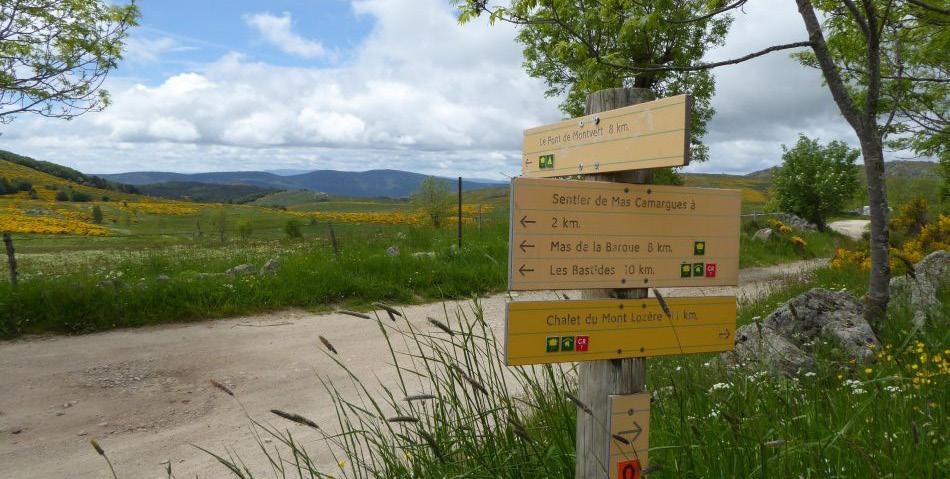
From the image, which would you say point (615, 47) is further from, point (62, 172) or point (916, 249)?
point (62, 172)

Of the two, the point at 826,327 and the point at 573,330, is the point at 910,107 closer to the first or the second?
the point at 826,327

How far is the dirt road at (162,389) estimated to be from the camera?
15.8 feet

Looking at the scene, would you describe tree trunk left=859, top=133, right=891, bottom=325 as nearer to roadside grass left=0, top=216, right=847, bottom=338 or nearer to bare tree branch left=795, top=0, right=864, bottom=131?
bare tree branch left=795, top=0, right=864, bottom=131

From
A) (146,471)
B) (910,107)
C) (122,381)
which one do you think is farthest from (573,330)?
(910,107)

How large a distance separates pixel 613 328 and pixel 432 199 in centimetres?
2853

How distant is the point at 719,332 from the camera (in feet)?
8.74

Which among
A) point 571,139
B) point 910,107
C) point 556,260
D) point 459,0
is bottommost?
point 556,260

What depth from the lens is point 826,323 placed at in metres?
5.66

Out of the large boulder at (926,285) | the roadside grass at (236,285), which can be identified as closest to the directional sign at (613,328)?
the large boulder at (926,285)

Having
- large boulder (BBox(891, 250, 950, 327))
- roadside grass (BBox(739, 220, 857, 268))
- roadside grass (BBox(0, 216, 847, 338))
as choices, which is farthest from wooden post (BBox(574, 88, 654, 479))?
roadside grass (BBox(739, 220, 857, 268))

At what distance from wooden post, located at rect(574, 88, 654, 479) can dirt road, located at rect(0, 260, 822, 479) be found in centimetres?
214

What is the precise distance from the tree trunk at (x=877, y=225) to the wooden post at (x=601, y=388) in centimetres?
459

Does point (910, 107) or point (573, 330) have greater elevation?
point (910, 107)

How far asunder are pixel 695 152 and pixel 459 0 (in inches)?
782
